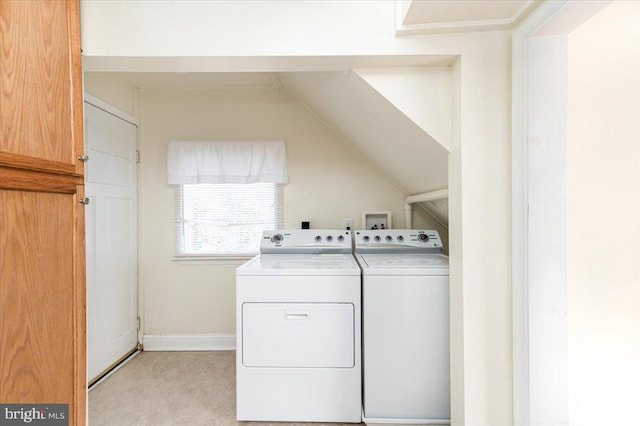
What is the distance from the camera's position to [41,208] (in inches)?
40.5

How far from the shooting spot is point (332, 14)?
1.21 meters

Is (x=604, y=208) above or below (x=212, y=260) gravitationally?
above

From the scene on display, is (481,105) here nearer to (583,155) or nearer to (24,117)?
(583,155)

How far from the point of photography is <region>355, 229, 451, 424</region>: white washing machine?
59.1 inches

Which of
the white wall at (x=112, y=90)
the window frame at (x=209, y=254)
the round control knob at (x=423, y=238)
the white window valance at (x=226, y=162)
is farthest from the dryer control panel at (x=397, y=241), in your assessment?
the white wall at (x=112, y=90)

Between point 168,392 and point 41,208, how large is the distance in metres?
1.44

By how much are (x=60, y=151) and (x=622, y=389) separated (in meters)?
2.38

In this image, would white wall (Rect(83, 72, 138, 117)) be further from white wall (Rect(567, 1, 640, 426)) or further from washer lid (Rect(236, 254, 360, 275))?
white wall (Rect(567, 1, 640, 426))

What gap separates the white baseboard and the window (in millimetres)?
688

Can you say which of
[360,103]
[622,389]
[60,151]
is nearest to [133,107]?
[60,151]

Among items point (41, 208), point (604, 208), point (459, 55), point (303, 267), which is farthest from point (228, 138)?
point (604, 208)

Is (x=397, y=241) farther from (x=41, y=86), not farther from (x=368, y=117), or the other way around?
(x=41, y=86)

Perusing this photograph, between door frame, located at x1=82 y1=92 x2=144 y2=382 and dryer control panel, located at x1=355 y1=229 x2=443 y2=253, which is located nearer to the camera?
door frame, located at x1=82 y1=92 x2=144 y2=382

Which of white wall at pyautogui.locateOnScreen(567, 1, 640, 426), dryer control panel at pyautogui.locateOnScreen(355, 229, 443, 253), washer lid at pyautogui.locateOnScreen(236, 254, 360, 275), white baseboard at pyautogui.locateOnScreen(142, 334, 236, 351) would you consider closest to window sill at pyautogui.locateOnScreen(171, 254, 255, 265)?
white baseboard at pyautogui.locateOnScreen(142, 334, 236, 351)
